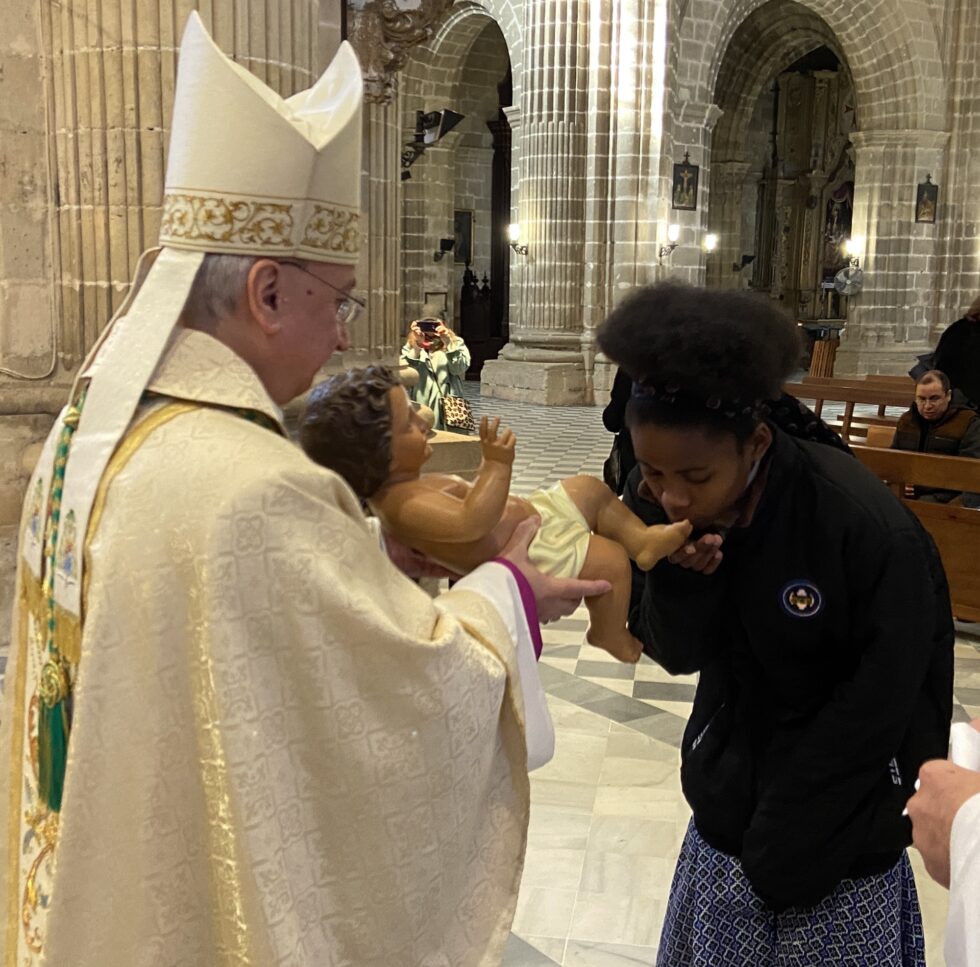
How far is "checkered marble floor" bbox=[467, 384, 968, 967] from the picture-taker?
302 cm

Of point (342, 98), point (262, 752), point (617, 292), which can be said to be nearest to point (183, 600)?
point (262, 752)

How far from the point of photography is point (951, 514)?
5.73 m

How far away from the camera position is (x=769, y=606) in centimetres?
165

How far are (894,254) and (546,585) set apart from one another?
19785 millimetres

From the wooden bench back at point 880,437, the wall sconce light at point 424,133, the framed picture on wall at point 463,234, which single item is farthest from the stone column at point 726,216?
the wooden bench back at point 880,437

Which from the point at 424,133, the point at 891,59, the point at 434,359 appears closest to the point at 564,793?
the point at 434,359

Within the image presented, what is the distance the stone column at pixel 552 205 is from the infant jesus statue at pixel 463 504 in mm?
14426

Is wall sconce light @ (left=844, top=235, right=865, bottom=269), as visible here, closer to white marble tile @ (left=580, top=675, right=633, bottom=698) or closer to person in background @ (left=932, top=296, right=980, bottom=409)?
person in background @ (left=932, top=296, right=980, bottom=409)

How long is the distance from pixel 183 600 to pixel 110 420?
0.27 metres

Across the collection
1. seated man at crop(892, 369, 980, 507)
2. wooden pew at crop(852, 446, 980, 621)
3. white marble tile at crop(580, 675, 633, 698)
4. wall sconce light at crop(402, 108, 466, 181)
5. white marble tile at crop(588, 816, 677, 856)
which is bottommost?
white marble tile at crop(588, 816, 677, 856)

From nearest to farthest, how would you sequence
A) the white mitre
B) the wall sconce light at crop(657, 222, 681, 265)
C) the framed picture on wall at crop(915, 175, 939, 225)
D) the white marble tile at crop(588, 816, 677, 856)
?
1. the white mitre
2. the white marble tile at crop(588, 816, 677, 856)
3. the wall sconce light at crop(657, 222, 681, 265)
4. the framed picture on wall at crop(915, 175, 939, 225)

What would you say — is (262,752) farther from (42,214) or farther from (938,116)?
(938,116)

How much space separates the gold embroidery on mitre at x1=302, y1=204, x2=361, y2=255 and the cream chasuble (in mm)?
208

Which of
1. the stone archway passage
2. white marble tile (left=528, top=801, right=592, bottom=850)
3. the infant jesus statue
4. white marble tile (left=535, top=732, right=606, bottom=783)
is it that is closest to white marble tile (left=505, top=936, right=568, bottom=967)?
white marble tile (left=528, top=801, right=592, bottom=850)
